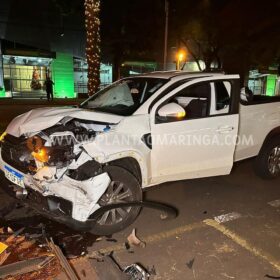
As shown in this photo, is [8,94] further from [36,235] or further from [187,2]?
[36,235]

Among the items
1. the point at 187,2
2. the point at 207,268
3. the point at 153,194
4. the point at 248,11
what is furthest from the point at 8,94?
the point at 207,268

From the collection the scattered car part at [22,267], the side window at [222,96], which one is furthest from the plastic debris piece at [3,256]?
the side window at [222,96]

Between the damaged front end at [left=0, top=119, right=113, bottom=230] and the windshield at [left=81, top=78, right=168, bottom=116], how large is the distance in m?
0.72

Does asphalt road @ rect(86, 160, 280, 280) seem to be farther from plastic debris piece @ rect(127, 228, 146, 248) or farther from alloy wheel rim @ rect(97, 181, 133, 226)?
alloy wheel rim @ rect(97, 181, 133, 226)

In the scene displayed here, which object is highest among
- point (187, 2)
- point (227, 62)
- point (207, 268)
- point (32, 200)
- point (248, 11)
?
point (187, 2)

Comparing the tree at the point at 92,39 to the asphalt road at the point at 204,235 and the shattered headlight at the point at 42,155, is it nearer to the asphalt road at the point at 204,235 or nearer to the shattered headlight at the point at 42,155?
the asphalt road at the point at 204,235

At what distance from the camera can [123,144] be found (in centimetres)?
378

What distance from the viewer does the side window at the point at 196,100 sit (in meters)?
4.64

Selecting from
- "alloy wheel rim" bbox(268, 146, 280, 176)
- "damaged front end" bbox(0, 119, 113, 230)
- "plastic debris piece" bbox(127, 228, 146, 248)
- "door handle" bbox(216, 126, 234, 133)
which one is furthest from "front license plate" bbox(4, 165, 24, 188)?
"alloy wheel rim" bbox(268, 146, 280, 176)

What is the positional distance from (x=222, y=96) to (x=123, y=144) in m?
1.89

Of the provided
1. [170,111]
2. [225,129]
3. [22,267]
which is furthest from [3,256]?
[225,129]

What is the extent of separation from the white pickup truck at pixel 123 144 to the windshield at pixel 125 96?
0.02 meters

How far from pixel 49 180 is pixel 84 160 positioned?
0.41 m

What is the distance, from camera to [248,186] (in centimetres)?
566
